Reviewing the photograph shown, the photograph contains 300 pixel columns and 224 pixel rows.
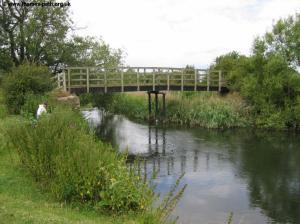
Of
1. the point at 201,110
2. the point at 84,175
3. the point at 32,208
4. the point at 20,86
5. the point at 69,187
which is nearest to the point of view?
the point at 32,208

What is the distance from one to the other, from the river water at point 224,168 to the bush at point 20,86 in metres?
5.68

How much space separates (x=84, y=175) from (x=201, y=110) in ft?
77.2

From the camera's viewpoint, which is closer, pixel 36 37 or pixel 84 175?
pixel 84 175

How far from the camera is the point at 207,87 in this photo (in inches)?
1351

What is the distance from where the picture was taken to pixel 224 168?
16.8 meters

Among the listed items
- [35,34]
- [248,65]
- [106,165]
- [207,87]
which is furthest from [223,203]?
[35,34]

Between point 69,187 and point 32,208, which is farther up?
point 69,187

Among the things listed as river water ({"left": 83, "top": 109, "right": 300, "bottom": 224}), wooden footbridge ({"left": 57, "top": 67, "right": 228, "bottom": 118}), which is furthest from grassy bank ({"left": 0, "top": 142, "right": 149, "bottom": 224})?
wooden footbridge ({"left": 57, "top": 67, "right": 228, "bottom": 118})

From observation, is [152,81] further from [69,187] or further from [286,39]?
[69,187]

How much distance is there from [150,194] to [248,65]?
2512 cm

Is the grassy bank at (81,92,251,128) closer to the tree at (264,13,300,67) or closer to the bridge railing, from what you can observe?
the bridge railing

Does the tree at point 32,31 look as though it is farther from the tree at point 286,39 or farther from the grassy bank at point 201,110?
the tree at point 286,39

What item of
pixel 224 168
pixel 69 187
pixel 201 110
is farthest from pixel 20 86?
pixel 201 110

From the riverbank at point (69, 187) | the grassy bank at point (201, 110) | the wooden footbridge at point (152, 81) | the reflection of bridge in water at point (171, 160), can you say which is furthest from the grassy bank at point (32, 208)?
the grassy bank at point (201, 110)
